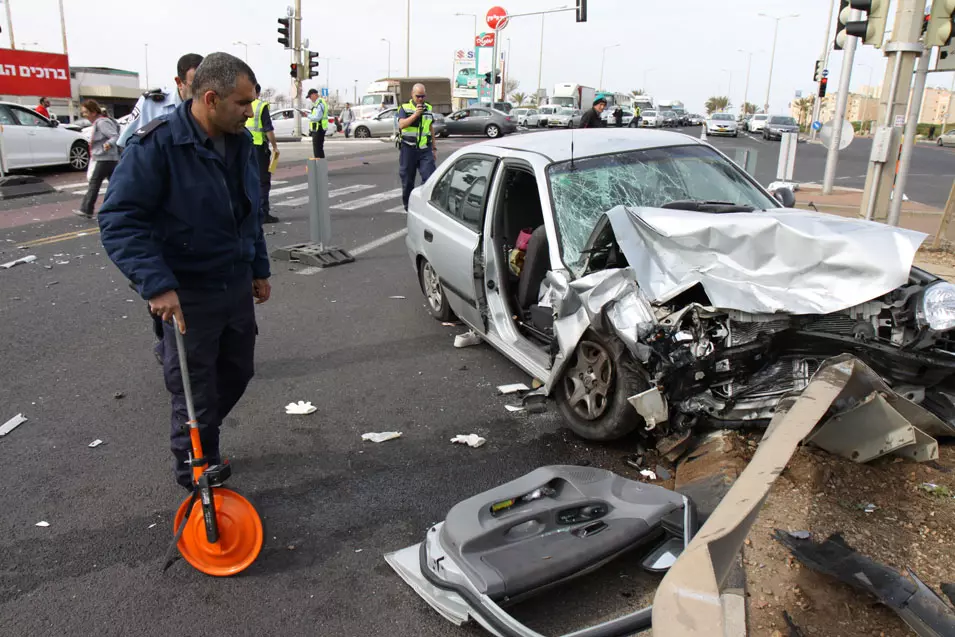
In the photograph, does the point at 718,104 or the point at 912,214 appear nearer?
the point at 912,214

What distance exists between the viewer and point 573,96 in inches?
1954

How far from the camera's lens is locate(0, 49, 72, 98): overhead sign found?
642 inches

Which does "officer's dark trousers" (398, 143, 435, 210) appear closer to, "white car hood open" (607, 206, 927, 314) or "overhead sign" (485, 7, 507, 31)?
"white car hood open" (607, 206, 927, 314)

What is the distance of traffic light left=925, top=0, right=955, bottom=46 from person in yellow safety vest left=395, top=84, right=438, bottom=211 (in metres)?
6.61

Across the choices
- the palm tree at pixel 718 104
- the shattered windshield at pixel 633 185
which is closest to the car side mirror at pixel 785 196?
the shattered windshield at pixel 633 185

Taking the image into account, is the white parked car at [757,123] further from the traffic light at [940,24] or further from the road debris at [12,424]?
the road debris at [12,424]

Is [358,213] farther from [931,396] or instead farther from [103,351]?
[931,396]

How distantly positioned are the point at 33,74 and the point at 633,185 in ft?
57.6

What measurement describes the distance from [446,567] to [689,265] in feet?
6.49

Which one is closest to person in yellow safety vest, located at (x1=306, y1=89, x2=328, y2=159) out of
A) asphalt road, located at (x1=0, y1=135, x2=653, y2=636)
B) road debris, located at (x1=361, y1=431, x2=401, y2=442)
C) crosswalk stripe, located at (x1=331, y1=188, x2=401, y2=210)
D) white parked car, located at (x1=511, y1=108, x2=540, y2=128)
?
crosswalk stripe, located at (x1=331, y1=188, x2=401, y2=210)

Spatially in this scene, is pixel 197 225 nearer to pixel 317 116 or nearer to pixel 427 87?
pixel 317 116

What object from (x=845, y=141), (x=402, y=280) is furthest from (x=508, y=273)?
(x=845, y=141)

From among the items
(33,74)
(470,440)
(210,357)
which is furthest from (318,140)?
(210,357)

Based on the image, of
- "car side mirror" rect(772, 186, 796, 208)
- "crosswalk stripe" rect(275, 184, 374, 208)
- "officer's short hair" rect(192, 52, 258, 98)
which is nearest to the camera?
"officer's short hair" rect(192, 52, 258, 98)
